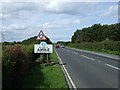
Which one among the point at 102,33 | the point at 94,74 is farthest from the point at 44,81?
the point at 102,33

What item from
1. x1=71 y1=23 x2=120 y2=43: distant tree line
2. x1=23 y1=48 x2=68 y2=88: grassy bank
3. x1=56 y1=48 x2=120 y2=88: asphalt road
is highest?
x1=71 y1=23 x2=120 y2=43: distant tree line

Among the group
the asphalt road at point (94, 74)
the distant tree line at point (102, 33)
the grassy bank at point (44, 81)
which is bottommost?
the asphalt road at point (94, 74)

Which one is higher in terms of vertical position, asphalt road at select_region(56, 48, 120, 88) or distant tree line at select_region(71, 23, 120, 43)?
distant tree line at select_region(71, 23, 120, 43)

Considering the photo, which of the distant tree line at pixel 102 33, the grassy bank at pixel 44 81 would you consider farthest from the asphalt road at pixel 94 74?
the distant tree line at pixel 102 33

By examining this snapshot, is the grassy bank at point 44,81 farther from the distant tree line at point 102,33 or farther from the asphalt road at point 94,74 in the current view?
the distant tree line at point 102,33

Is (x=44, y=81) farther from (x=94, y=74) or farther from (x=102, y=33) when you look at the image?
(x=102, y=33)

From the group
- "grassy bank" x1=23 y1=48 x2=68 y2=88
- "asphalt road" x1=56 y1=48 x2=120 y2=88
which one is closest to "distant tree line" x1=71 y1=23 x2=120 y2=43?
"asphalt road" x1=56 y1=48 x2=120 y2=88

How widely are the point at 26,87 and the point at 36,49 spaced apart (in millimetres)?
9428

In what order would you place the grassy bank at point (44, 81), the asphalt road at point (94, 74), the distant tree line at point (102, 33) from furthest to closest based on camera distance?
the distant tree line at point (102, 33) < the asphalt road at point (94, 74) < the grassy bank at point (44, 81)

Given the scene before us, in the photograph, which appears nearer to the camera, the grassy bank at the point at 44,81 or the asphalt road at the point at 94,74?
the grassy bank at the point at 44,81

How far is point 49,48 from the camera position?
61.3ft

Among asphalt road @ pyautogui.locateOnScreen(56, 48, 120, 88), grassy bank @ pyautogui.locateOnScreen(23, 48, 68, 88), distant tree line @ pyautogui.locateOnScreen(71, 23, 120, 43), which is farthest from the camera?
distant tree line @ pyautogui.locateOnScreen(71, 23, 120, 43)

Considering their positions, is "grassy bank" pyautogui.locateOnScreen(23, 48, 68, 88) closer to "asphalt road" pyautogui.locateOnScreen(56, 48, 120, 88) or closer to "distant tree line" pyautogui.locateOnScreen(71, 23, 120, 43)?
"asphalt road" pyautogui.locateOnScreen(56, 48, 120, 88)

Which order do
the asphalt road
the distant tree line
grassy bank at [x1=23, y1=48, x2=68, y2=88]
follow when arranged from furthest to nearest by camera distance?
the distant tree line, the asphalt road, grassy bank at [x1=23, y1=48, x2=68, y2=88]
